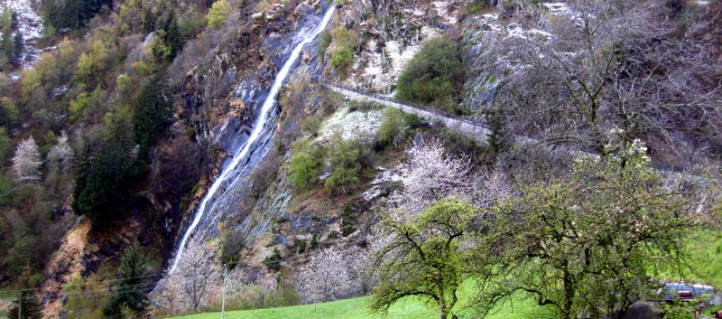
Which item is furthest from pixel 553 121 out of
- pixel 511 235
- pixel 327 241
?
pixel 327 241

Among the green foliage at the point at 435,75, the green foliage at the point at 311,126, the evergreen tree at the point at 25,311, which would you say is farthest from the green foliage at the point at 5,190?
the green foliage at the point at 435,75

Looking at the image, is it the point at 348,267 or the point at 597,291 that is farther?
the point at 348,267

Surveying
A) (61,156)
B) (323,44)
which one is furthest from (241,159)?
(61,156)

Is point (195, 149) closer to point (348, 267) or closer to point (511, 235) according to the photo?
point (348, 267)

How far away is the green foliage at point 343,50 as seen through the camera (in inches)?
2073

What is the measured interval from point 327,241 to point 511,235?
2507 cm

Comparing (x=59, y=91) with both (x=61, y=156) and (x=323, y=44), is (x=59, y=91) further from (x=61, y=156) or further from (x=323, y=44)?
(x=323, y=44)

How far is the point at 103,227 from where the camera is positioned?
6119cm

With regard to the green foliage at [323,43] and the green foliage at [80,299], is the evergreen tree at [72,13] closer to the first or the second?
the green foliage at [80,299]

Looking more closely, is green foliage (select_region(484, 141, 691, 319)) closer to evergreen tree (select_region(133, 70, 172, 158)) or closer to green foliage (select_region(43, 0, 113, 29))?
evergreen tree (select_region(133, 70, 172, 158))

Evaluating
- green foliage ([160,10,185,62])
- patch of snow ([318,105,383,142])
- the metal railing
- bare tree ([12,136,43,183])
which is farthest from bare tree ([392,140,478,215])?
bare tree ([12,136,43,183])

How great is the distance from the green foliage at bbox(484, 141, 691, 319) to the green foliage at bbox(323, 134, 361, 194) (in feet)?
83.8

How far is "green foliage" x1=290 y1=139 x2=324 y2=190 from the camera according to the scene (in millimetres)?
40812

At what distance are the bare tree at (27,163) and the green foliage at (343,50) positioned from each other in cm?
4703
